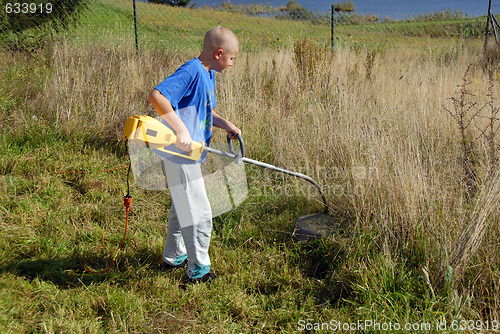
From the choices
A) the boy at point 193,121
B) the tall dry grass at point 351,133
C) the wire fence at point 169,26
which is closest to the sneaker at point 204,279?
the boy at point 193,121

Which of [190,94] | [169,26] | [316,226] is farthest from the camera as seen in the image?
[169,26]

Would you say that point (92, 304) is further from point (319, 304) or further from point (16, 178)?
point (16, 178)

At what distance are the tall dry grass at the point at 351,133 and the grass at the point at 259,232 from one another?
0.06 ft

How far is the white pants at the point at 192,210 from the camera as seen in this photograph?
86.4 inches

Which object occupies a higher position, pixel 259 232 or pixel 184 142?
pixel 184 142

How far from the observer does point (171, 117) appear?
1971 millimetres

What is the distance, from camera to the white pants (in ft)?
7.20

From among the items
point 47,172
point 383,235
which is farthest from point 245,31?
point 383,235

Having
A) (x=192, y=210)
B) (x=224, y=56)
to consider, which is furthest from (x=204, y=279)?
(x=224, y=56)

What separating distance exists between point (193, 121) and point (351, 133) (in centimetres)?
162

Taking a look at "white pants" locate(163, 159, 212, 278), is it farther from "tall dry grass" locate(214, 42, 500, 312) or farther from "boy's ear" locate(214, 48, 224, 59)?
"tall dry grass" locate(214, 42, 500, 312)

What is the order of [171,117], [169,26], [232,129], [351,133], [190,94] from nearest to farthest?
[171,117] < [190,94] < [232,129] < [351,133] < [169,26]

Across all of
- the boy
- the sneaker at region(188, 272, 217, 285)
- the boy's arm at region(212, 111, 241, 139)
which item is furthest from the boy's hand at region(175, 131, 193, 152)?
the sneaker at region(188, 272, 217, 285)

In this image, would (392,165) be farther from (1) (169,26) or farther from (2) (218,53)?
(1) (169,26)
